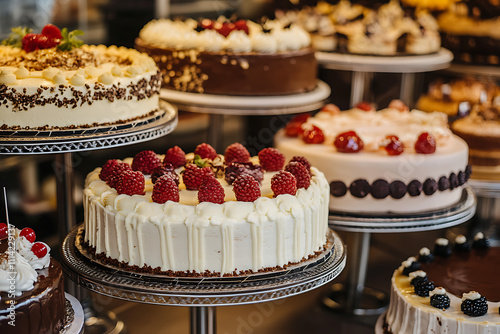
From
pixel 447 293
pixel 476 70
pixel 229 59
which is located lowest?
pixel 447 293

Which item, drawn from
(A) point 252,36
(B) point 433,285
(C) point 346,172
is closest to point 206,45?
(A) point 252,36

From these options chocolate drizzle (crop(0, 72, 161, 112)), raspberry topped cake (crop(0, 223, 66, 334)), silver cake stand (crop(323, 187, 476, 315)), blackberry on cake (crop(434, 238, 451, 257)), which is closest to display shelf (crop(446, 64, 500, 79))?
silver cake stand (crop(323, 187, 476, 315))

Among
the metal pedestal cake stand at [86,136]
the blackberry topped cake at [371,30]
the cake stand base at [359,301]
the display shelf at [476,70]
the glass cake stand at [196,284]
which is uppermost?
the blackberry topped cake at [371,30]

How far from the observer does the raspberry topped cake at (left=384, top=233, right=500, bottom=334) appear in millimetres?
2785

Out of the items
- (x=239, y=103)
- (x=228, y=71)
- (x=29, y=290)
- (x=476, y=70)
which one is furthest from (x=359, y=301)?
(x=476, y=70)

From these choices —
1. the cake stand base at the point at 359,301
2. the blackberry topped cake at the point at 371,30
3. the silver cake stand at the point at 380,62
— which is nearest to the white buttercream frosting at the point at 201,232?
the cake stand base at the point at 359,301

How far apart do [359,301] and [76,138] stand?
238 cm

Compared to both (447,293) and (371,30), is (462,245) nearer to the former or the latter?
(447,293)

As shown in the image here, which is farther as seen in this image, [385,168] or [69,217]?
[69,217]

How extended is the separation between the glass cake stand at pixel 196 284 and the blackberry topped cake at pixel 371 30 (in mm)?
2861

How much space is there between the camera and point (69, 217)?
379 centimetres

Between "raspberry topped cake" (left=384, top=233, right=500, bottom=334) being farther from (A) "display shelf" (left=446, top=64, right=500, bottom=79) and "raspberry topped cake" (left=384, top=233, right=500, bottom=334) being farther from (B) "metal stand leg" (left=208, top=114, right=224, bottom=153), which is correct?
(A) "display shelf" (left=446, top=64, right=500, bottom=79)

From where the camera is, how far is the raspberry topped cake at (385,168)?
3.53 meters

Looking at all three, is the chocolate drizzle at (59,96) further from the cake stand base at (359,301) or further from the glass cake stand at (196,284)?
the cake stand base at (359,301)
